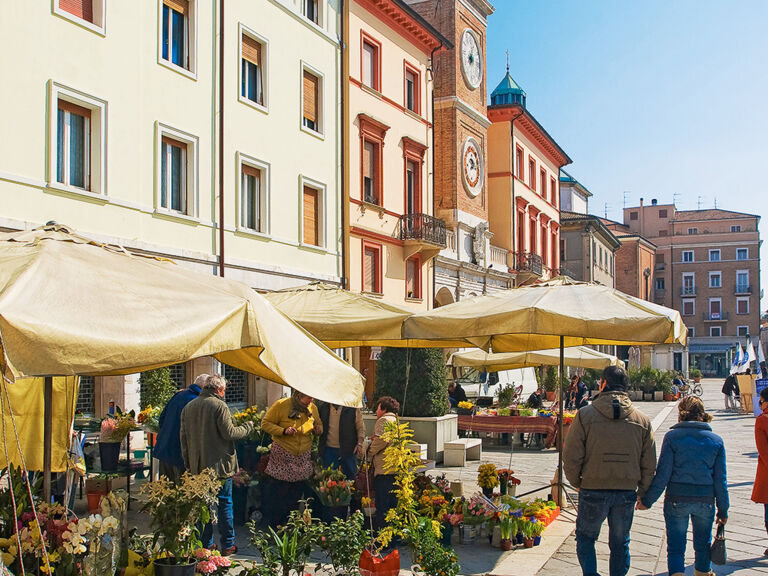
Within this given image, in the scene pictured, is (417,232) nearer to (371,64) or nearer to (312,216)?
(312,216)

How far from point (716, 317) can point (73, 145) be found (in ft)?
284

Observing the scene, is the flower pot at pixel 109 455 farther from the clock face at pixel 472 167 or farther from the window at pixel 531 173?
the window at pixel 531 173

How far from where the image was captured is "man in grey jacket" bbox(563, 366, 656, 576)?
6375 mm

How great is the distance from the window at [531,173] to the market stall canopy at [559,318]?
1287 inches

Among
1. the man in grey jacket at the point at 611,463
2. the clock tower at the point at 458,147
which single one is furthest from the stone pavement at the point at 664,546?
the clock tower at the point at 458,147

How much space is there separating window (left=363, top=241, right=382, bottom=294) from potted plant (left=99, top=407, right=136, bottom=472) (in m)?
14.4

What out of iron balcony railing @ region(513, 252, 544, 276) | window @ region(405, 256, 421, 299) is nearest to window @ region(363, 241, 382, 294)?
window @ region(405, 256, 421, 299)

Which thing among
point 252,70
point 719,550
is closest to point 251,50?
point 252,70

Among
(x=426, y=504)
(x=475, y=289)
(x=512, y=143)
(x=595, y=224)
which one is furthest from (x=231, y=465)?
(x=595, y=224)

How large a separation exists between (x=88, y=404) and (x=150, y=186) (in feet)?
14.6

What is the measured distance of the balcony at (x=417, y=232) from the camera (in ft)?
86.2

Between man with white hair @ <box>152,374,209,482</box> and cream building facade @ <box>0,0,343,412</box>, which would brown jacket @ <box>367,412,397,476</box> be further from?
cream building facade @ <box>0,0,343,412</box>

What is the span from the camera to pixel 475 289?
32719 millimetres

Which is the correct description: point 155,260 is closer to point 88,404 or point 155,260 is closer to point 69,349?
point 69,349
